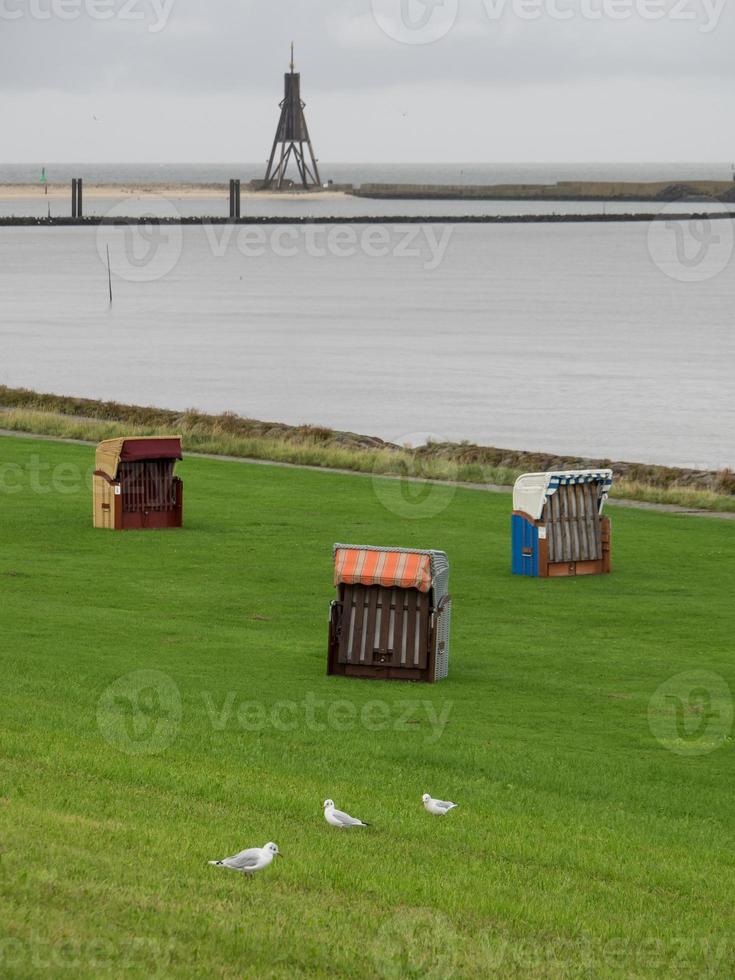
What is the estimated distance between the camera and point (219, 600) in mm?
22422

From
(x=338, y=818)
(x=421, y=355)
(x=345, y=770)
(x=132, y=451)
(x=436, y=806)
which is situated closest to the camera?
(x=338, y=818)

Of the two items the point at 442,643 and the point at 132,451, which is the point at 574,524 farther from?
the point at 132,451

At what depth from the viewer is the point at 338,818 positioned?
11789mm

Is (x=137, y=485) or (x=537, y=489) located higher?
(x=537, y=489)

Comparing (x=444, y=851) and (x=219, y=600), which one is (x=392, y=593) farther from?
(x=444, y=851)

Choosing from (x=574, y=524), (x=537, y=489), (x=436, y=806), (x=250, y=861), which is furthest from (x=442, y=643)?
(x=250, y=861)

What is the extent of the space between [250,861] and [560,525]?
51.1 ft

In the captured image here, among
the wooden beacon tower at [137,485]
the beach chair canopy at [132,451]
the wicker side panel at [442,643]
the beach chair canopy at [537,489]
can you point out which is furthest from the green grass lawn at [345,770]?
the beach chair canopy at [132,451]

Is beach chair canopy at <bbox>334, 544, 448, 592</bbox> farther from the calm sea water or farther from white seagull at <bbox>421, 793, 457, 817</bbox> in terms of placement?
the calm sea water

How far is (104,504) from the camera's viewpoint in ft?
92.5

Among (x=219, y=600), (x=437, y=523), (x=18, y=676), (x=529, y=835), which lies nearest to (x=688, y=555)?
(x=437, y=523)

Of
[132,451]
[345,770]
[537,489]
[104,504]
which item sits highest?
[132,451]

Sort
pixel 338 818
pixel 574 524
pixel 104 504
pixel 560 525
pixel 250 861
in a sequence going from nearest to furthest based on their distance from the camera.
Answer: pixel 250 861 < pixel 338 818 < pixel 560 525 < pixel 574 524 < pixel 104 504

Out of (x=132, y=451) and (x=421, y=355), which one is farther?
(x=421, y=355)
